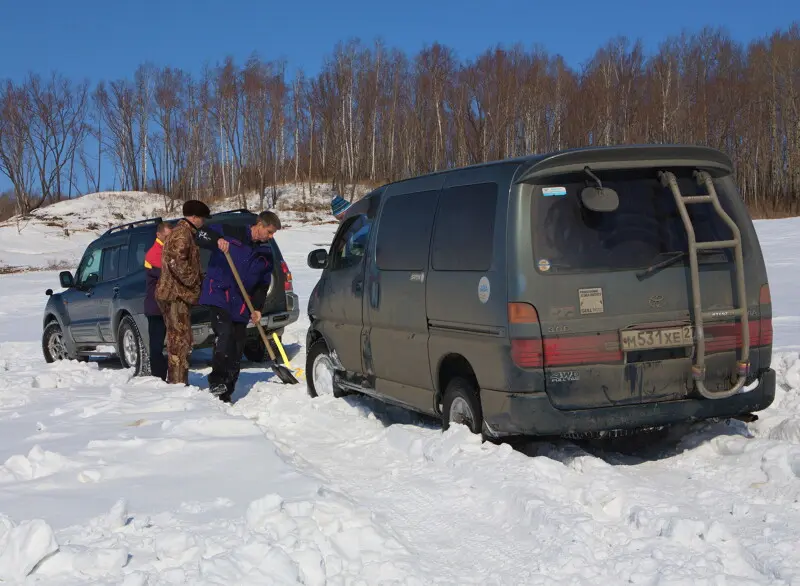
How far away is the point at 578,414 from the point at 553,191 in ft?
4.50

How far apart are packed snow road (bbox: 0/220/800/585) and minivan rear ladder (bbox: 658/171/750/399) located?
19.5 inches

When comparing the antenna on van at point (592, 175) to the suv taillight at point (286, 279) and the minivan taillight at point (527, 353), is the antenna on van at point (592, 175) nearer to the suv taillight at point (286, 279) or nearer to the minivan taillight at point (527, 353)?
the minivan taillight at point (527, 353)

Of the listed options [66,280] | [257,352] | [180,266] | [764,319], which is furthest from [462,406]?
[66,280]

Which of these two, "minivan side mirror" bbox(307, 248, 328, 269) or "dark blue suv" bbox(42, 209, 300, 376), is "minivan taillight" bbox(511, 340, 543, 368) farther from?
"dark blue suv" bbox(42, 209, 300, 376)

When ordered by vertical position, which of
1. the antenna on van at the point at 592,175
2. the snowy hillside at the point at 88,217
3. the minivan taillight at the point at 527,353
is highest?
the snowy hillside at the point at 88,217

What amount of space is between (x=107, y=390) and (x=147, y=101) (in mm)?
68230

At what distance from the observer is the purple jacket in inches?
333

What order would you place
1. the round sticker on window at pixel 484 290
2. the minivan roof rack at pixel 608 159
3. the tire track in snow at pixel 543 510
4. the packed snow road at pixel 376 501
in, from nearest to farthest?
the packed snow road at pixel 376 501
the tire track in snow at pixel 543 510
the minivan roof rack at pixel 608 159
the round sticker on window at pixel 484 290

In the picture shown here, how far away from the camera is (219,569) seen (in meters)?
3.65

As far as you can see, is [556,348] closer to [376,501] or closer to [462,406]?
[462,406]

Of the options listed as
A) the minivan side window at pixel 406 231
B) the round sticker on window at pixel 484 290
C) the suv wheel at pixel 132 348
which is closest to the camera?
the round sticker on window at pixel 484 290

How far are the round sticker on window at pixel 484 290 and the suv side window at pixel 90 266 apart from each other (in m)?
8.34

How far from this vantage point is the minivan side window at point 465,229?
5750 mm

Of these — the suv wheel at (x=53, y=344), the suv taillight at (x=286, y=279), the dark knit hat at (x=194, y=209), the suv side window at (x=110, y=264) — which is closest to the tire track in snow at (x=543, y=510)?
the dark knit hat at (x=194, y=209)
